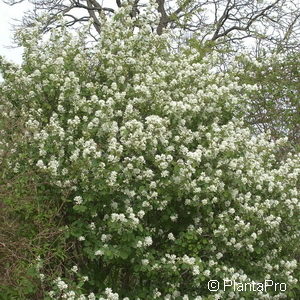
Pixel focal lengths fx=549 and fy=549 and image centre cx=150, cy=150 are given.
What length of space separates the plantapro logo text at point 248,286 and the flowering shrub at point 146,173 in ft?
0.17

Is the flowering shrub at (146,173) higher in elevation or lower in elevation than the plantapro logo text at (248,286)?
higher

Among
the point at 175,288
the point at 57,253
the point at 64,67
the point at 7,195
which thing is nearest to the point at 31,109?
the point at 64,67

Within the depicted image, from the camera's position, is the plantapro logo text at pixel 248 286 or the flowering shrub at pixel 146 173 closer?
the flowering shrub at pixel 146 173

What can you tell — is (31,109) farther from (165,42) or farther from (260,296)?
(260,296)

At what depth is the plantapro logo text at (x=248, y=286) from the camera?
495 cm

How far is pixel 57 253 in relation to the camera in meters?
4.54

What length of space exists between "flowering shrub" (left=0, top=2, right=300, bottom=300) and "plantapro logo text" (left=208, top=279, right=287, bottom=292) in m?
0.05

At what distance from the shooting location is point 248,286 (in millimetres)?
5082

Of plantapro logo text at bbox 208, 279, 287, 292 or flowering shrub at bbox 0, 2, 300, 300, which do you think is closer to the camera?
flowering shrub at bbox 0, 2, 300, 300

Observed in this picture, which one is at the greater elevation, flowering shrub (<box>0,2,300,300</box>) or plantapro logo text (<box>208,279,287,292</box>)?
Answer: flowering shrub (<box>0,2,300,300</box>)

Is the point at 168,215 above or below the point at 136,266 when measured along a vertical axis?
above

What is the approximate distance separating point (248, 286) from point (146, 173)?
1449mm

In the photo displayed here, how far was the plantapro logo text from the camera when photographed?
16.2ft

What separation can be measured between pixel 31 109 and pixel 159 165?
1.42 metres
